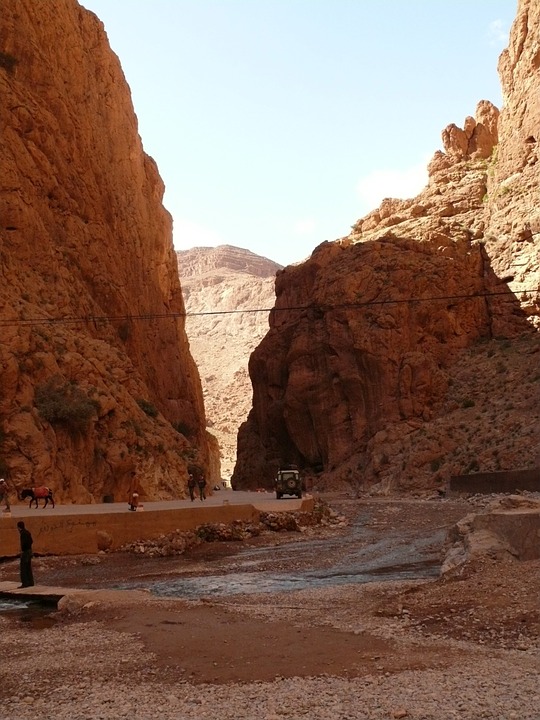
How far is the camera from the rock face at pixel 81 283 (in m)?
28.5

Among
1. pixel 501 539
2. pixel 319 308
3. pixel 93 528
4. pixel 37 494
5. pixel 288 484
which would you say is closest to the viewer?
pixel 501 539

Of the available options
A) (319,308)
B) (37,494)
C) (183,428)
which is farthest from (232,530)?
(319,308)

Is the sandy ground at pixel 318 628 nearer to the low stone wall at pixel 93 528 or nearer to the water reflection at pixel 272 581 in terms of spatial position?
the water reflection at pixel 272 581

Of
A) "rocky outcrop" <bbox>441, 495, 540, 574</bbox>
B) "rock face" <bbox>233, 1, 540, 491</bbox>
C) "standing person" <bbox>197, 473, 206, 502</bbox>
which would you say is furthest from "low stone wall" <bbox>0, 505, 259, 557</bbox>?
"rock face" <bbox>233, 1, 540, 491</bbox>

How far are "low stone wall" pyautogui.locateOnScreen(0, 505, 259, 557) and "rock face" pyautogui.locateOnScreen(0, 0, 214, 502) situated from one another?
563cm

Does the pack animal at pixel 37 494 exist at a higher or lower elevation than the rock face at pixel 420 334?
lower

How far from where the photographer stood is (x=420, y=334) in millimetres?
52844

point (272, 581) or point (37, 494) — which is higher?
point (37, 494)

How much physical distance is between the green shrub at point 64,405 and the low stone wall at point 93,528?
7.14 m

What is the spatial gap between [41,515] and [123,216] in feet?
96.2

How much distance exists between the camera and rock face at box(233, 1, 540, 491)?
4812 centimetres

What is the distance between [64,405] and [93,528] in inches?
324

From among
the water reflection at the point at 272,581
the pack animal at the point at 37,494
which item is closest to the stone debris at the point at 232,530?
the pack animal at the point at 37,494

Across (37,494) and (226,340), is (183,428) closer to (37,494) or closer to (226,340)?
(37,494)
